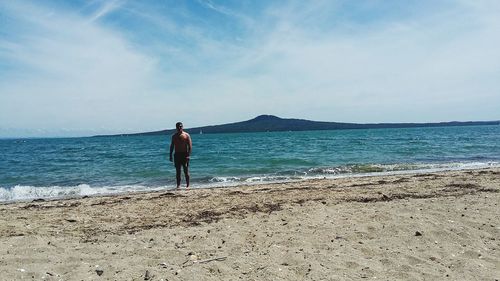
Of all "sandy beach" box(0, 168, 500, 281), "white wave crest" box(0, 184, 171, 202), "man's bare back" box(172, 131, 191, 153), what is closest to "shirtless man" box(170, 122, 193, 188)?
"man's bare back" box(172, 131, 191, 153)

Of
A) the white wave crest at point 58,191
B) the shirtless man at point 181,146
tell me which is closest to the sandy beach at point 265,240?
the shirtless man at point 181,146

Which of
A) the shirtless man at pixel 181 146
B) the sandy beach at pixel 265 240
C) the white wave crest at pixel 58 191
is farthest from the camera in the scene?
the white wave crest at pixel 58 191

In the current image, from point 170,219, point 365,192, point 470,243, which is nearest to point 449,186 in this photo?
point 365,192

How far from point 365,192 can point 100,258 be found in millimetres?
6793

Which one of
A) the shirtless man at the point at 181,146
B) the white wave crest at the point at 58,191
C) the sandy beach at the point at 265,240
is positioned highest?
the shirtless man at the point at 181,146

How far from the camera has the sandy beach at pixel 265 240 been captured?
498 centimetres

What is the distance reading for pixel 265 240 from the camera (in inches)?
242

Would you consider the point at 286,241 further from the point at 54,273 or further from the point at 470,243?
the point at 54,273

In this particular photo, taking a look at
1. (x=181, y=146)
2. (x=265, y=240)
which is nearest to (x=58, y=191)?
(x=181, y=146)

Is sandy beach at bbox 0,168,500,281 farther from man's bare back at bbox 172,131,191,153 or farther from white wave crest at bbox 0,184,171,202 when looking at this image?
white wave crest at bbox 0,184,171,202

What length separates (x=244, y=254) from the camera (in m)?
5.52

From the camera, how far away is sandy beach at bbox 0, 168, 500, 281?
4.98 m

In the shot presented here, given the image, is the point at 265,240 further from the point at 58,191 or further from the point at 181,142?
the point at 58,191

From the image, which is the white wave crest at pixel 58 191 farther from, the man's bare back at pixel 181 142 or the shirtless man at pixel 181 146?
the man's bare back at pixel 181 142
